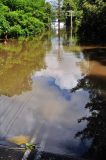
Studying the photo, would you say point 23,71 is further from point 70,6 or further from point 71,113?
point 70,6

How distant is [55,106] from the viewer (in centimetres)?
1258

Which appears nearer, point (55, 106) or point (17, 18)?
point (55, 106)

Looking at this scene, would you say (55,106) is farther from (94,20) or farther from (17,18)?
(17,18)

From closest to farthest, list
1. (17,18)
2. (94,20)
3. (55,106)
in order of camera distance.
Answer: (55,106)
(94,20)
(17,18)

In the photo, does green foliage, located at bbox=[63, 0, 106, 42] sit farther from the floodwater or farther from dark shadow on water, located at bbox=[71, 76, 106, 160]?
dark shadow on water, located at bbox=[71, 76, 106, 160]

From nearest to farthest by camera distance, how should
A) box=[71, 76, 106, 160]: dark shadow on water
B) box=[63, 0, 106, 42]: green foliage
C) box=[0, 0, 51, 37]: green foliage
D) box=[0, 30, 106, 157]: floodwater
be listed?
1. box=[71, 76, 106, 160]: dark shadow on water
2. box=[0, 30, 106, 157]: floodwater
3. box=[63, 0, 106, 42]: green foliage
4. box=[0, 0, 51, 37]: green foliage

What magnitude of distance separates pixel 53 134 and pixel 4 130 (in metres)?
1.44

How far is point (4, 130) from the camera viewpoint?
9852 millimetres

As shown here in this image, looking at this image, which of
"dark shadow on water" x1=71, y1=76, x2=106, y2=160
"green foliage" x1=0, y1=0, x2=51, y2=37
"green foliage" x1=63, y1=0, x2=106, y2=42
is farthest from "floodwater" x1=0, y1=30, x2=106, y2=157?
"green foliage" x1=0, y1=0, x2=51, y2=37

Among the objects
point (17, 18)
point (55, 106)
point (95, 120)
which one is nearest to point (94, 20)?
point (17, 18)

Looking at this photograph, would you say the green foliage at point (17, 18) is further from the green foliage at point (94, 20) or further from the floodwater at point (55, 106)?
the floodwater at point (55, 106)

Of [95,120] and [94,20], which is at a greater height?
[94,20]

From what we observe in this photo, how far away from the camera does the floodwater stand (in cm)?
894

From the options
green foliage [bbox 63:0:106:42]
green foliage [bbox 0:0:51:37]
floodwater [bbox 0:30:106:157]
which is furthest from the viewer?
green foliage [bbox 0:0:51:37]
